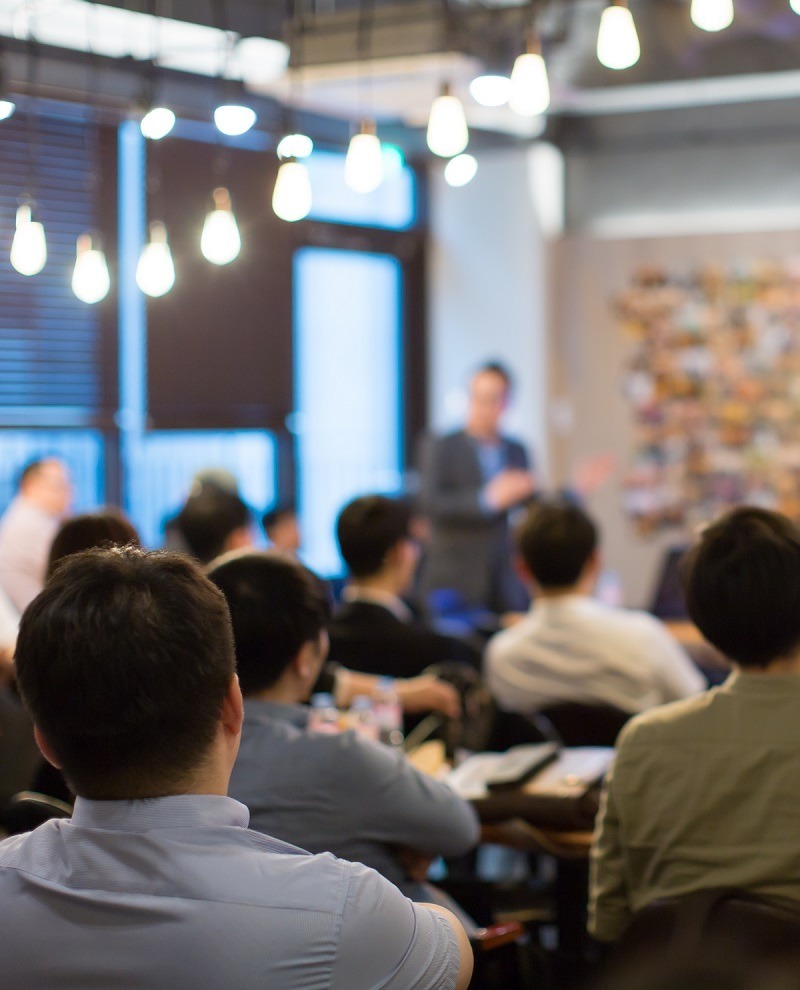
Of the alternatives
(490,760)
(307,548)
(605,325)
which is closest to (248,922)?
(490,760)

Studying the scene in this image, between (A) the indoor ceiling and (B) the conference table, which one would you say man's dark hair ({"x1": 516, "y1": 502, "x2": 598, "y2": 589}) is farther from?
(A) the indoor ceiling

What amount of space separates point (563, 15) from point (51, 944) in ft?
15.4

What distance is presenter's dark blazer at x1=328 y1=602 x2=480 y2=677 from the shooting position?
321 cm

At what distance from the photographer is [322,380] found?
6500 mm

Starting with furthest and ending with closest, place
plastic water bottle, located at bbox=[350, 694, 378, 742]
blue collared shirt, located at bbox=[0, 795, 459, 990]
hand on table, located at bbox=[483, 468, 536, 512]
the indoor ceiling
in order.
Answer: hand on table, located at bbox=[483, 468, 536, 512] → the indoor ceiling → plastic water bottle, located at bbox=[350, 694, 378, 742] → blue collared shirt, located at bbox=[0, 795, 459, 990]

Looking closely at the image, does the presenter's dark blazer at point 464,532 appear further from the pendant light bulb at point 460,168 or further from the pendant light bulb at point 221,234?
the pendant light bulb at point 221,234

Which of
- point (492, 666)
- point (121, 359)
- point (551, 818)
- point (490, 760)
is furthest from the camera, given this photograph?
point (121, 359)

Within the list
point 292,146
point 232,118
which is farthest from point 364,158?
A: point 232,118

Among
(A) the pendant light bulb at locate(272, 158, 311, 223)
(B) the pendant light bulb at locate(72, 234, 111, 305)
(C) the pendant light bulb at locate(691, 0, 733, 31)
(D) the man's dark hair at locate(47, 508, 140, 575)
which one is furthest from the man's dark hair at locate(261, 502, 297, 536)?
(C) the pendant light bulb at locate(691, 0, 733, 31)

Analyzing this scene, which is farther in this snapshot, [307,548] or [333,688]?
[307,548]

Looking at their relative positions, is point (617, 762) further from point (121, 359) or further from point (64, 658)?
point (121, 359)

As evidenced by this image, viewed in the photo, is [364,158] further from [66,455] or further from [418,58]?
[66,455]

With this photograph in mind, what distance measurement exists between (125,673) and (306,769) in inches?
29.9

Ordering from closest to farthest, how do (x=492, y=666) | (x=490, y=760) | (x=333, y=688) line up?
(x=490, y=760)
(x=333, y=688)
(x=492, y=666)
